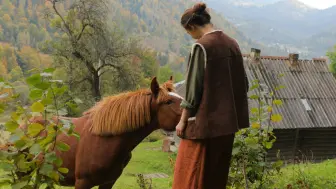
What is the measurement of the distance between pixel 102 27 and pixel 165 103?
20.5 meters

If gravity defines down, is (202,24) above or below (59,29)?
below

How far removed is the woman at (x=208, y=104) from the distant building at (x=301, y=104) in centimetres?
1288

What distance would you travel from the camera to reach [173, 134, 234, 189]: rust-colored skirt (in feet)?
8.17

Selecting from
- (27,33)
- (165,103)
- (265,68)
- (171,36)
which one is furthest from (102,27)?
(171,36)

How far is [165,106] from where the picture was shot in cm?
343

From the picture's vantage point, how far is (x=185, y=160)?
2551mm

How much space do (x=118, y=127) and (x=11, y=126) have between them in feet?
5.62

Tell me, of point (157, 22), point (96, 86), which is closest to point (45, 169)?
point (96, 86)

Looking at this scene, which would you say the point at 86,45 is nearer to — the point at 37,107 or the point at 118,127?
the point at 118,127

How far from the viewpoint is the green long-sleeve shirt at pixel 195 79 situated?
2.37m

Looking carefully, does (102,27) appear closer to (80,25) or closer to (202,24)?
(80,25)

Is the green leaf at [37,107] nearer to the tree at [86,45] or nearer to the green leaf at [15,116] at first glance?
the green leaf at [15,116]

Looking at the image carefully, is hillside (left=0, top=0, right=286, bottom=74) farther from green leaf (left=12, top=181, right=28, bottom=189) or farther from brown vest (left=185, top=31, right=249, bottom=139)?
green leaf (left=12, top=181, right=28, bottom=189)

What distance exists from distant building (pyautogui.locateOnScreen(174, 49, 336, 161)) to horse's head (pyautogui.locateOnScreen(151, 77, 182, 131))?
39.8ft
